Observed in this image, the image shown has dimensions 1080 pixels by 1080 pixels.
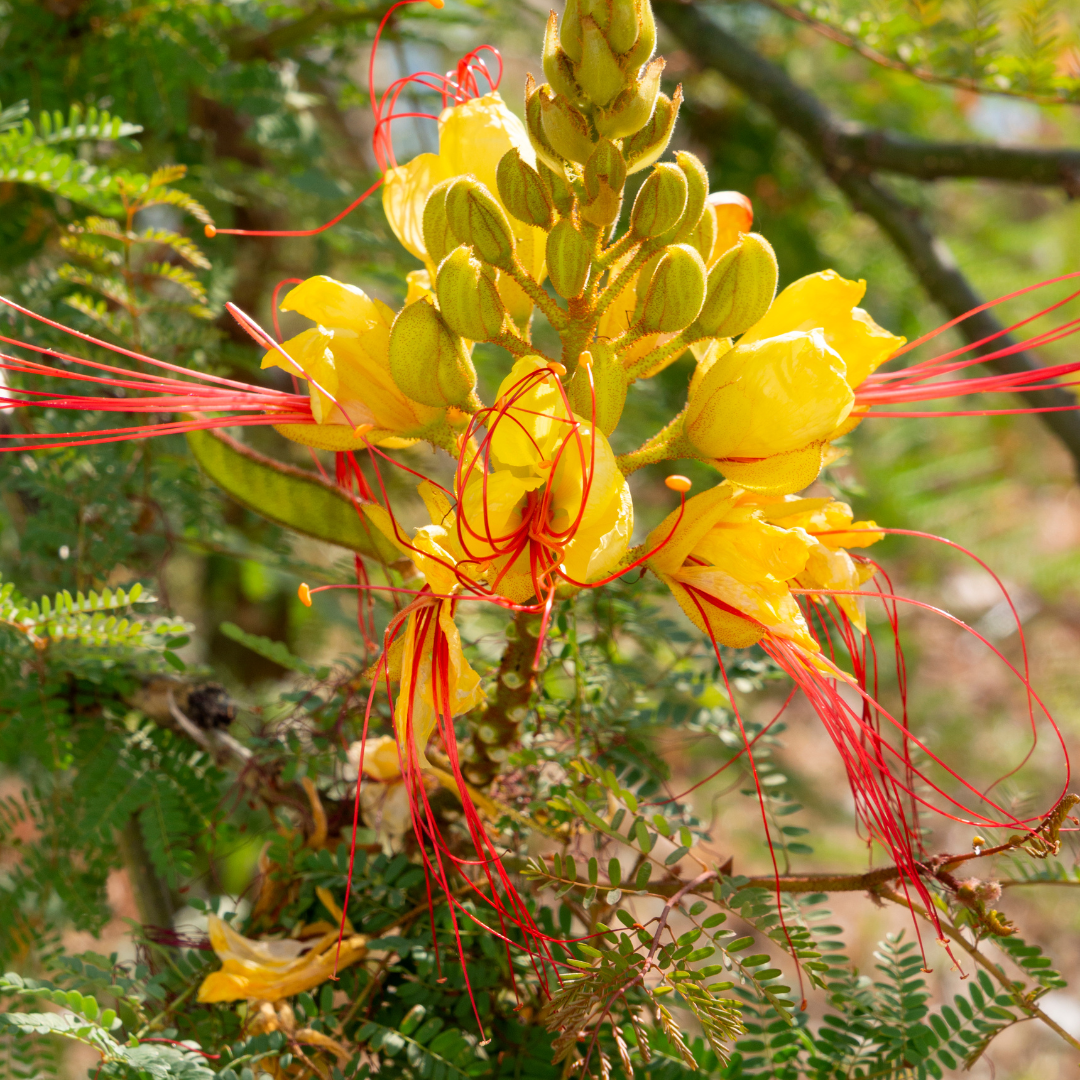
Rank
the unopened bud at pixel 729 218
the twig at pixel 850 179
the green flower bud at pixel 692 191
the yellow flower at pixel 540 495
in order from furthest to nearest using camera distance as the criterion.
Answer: the twig at pixel 850 179 → the unopened bud at pixel 729 218 → the green flower bud at pixel 692 191 → the yellow flower at pixel 540 495

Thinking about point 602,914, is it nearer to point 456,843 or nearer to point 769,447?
point 456,843

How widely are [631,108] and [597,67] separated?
0.14 ft

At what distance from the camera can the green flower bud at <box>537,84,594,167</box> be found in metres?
0.73

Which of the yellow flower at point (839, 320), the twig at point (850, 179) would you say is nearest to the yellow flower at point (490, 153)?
the yellow flower at point (839, 320)

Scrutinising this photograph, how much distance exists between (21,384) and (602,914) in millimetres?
896

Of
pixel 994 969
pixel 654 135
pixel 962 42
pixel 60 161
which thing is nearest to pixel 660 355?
pixel 654 135

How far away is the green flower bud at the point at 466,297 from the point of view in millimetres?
738

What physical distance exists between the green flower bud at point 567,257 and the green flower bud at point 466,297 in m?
0.05

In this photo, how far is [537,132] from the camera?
2.50 feet

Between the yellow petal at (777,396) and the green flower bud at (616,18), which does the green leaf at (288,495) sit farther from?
the green flower bud at (616,18)

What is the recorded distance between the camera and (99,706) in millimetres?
1099

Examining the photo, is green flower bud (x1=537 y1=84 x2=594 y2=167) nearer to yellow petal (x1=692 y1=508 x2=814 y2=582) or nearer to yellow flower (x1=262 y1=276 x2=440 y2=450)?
yellow flower (x1=262 y1=276 x2=440 y2=450)

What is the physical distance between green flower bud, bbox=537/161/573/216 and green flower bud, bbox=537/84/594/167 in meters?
0.03

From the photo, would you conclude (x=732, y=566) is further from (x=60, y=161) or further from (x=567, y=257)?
(x=60, y=161)
